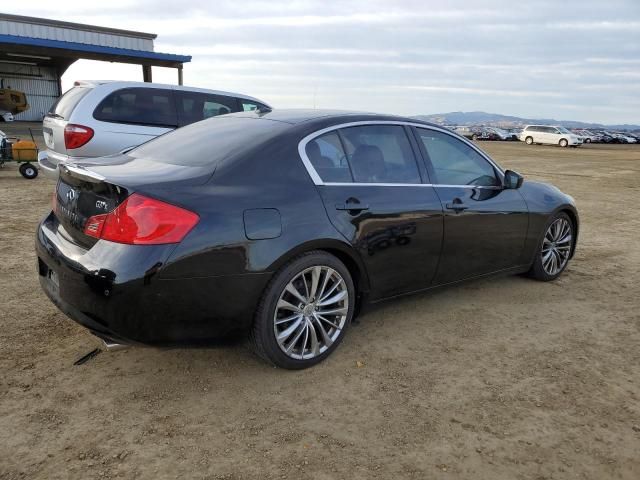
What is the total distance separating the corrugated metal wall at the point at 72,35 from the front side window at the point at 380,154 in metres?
28.7

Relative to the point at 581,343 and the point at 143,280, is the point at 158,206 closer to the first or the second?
the point at 143,280

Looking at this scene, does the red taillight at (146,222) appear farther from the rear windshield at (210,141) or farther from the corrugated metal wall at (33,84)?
the corrugated metal wall at (33,84)

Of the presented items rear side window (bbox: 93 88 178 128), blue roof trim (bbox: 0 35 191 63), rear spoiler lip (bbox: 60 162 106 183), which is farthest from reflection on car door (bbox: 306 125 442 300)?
blue roof trim (bbox: 0 35 191 63)

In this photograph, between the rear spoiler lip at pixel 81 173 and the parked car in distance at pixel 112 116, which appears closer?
the rear spoiler lip at pixel 81 173

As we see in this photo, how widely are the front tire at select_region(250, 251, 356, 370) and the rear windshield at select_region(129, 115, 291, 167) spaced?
0.77 meters

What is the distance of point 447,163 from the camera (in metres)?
4.14

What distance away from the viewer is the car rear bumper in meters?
2.62

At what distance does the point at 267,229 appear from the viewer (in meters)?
2.92

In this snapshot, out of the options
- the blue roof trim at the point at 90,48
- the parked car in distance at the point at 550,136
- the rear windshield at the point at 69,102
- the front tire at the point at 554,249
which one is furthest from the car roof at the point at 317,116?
the parked car in distance at the point at 550,136

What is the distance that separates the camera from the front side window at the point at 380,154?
11.7 feet

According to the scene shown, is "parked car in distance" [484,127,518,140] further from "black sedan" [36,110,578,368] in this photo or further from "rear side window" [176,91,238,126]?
"black sedan" [36,110,578,368]

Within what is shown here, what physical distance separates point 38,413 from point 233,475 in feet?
3.66

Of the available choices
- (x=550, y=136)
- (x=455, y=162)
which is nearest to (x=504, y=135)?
(x=550, y=136)

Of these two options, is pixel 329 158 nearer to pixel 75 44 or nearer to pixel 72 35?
pixel 75 44
